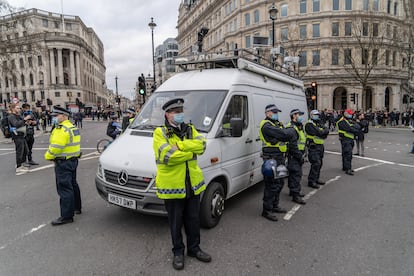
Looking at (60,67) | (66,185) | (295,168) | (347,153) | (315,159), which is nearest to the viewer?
(66,185)

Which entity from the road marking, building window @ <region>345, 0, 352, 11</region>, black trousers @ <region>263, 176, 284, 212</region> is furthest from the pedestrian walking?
building window @ <region>345, 0, 352, 11</region>

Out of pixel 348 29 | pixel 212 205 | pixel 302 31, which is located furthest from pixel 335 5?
pixel 212 205

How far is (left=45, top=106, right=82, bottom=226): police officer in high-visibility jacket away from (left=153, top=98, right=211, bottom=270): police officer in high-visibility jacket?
2115mm

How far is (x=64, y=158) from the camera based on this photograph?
14.6ft

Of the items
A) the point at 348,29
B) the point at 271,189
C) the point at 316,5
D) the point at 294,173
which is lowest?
the point at 271,189

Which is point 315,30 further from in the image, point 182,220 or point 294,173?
point 182,220

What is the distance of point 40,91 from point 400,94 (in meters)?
82.2

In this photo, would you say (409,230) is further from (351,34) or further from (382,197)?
(351,34)

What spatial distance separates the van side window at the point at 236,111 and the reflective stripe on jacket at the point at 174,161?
145 centimetres

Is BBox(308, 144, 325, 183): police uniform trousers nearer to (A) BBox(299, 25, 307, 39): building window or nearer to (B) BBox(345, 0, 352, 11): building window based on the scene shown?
(A) BBox(299, 25, 307, 39): building window

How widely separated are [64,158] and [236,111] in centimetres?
303

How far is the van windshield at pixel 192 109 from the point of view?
4.48 meters

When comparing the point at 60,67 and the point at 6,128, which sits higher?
the point at 60,67

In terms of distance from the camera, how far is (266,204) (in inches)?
186
